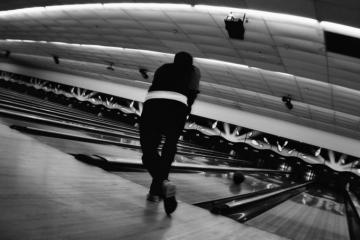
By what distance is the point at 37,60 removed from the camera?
830 inches

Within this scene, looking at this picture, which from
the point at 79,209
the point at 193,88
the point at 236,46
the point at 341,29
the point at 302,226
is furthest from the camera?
the point at 236,46

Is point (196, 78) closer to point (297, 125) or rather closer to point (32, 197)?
point (32, 197)

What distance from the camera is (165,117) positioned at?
218 centimetres

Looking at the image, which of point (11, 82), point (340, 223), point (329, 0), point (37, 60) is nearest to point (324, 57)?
point (329, 0)

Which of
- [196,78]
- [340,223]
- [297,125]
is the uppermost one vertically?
[297,125]

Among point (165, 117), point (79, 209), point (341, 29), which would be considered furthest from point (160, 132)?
point (341, 29)

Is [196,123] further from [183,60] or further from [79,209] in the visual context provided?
[79,209]

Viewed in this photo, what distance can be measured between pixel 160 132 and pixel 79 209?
0.77m

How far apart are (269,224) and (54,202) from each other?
1.95 meters

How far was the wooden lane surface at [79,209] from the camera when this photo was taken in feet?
4.48

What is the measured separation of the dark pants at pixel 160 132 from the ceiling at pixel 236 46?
3519 millimetres

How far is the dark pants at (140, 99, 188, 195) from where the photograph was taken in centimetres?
216

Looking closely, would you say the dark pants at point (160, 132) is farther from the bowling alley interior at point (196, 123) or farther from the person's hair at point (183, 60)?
the person's hair at point (183, 60)

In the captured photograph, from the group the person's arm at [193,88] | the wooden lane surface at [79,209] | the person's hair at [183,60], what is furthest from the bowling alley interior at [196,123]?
the person's hair at [183,60]
